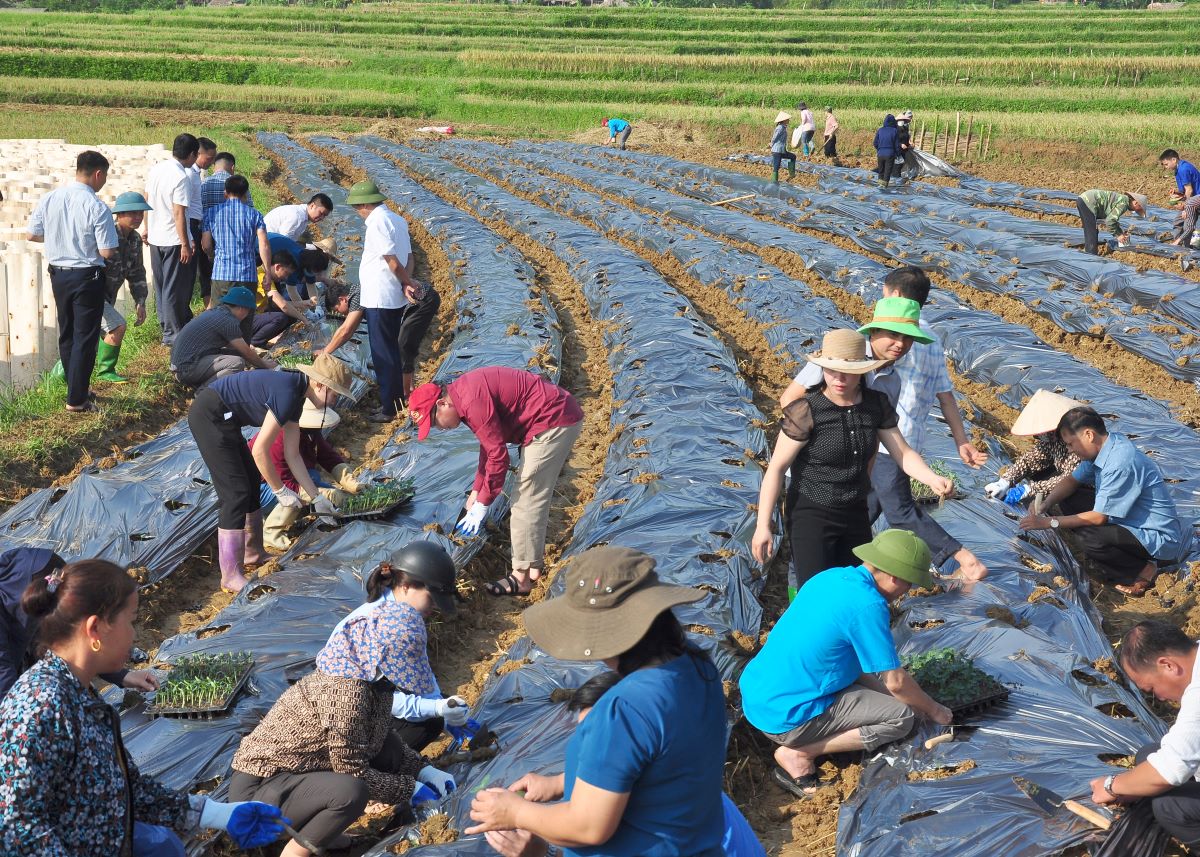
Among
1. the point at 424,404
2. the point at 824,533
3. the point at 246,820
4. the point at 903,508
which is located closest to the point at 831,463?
the point at 824,533

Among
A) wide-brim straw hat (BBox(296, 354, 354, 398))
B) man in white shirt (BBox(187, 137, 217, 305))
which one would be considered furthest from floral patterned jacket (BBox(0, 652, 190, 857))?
man in white shirt (BBox(187, 137, 217, 305))

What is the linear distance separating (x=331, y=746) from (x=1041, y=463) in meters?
4.62

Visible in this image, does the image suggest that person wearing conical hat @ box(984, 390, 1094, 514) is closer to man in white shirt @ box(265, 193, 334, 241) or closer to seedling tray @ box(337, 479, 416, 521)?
seedling tray @ box(337, 479, 416, 521)

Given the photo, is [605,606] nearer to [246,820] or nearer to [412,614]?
[412,614]

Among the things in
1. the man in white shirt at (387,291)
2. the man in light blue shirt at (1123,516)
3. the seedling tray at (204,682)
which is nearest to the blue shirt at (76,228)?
the man in white shirt at (387,291)

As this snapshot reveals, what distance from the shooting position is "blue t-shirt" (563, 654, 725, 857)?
2287 mm

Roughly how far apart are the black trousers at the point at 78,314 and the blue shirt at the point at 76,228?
0.08m

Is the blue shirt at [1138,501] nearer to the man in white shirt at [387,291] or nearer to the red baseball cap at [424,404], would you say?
the red baseball cap at [424,404]

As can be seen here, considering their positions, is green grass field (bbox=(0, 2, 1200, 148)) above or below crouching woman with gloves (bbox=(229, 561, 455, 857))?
above

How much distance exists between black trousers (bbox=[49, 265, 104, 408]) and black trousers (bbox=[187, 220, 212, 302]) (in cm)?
183

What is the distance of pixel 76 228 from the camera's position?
7379 millimetres

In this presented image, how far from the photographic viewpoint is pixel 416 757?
3.89 m

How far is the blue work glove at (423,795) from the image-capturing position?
3.82 metres

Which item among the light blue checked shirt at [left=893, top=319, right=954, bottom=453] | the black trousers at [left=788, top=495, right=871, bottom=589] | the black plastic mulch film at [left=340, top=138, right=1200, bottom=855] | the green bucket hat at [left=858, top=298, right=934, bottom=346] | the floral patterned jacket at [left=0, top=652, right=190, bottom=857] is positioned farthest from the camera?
the light blue checked shirt at [left=893, top=319, right=954, bottom=453]
